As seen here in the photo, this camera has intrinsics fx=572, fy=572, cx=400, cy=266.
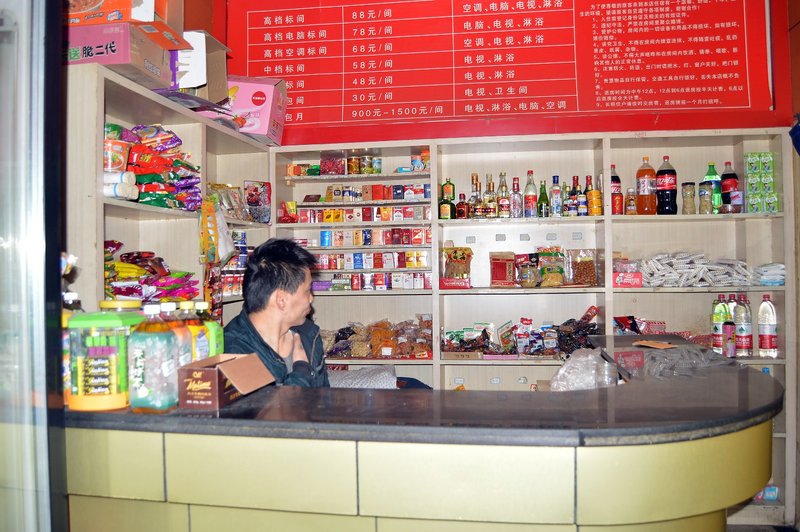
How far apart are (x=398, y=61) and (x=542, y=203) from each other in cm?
141

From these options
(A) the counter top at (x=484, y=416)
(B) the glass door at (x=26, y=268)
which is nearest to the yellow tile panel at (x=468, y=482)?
(A) the counter top at (x=484, y=416)

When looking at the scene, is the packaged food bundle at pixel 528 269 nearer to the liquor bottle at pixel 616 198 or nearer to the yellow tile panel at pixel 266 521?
the liquor bottle at pixel 616 198

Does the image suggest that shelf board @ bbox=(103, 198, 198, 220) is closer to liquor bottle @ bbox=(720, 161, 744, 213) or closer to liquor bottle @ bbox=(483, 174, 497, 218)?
liquor bottle @ bbox=(483, 174, 497, 218)

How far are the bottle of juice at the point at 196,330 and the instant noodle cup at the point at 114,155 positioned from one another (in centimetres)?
88

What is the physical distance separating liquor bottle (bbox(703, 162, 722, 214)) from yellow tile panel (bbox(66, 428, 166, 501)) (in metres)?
3.56

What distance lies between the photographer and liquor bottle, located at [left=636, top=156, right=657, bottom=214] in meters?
3.78

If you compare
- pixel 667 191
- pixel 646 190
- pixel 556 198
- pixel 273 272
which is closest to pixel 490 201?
pixel 556 198

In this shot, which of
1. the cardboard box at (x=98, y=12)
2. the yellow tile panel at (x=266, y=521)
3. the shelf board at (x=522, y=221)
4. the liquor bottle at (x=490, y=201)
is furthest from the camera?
the liquor bottle at (x=490, y=201)

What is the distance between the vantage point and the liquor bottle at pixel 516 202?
378 cm

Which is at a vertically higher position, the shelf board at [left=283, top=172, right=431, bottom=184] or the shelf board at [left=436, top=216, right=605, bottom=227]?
the shelf board at [left=283, top=172, right=431, bottom=184]

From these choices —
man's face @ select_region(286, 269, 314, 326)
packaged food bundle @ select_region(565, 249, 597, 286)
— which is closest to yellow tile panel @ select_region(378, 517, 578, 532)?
man's face @ select_region(286, 269, 314, 326)

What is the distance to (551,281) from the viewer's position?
375cm

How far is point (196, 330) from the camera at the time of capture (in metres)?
1.76

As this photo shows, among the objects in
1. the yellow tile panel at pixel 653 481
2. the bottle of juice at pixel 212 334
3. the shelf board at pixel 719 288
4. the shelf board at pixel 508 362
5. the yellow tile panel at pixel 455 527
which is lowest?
the yellow tile panel at pixel 455 527
